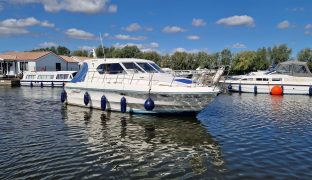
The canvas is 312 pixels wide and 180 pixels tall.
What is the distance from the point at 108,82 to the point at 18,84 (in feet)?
110

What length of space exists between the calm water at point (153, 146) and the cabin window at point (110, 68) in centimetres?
264

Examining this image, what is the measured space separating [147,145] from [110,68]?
8.98 meters

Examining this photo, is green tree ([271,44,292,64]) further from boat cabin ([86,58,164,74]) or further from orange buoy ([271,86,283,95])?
boat cabin ([86,58,164,74])

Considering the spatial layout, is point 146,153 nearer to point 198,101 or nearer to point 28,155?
point 28,155

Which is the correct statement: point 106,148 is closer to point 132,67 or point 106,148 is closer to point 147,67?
point 132,67

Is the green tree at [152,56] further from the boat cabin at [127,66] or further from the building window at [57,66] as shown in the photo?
the boat cabin at [127,66]

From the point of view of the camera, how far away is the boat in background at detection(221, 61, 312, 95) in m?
33.3

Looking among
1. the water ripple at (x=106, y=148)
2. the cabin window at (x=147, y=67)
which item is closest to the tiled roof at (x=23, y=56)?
the water ripple at (x=106, y=148)

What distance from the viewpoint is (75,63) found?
70562 mm

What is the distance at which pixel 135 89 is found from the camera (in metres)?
17.7

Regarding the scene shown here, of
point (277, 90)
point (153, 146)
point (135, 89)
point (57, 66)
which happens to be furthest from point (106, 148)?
point (57, 66)

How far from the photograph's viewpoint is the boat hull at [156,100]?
16578 millimetres

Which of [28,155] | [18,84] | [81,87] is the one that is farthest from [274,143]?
[18,84]

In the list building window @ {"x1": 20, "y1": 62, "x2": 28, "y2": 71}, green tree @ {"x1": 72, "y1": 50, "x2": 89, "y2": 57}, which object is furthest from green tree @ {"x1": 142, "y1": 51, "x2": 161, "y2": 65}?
building window @ {"x1": 20, "y1": 62, "x2": 28, "y2": 71}
